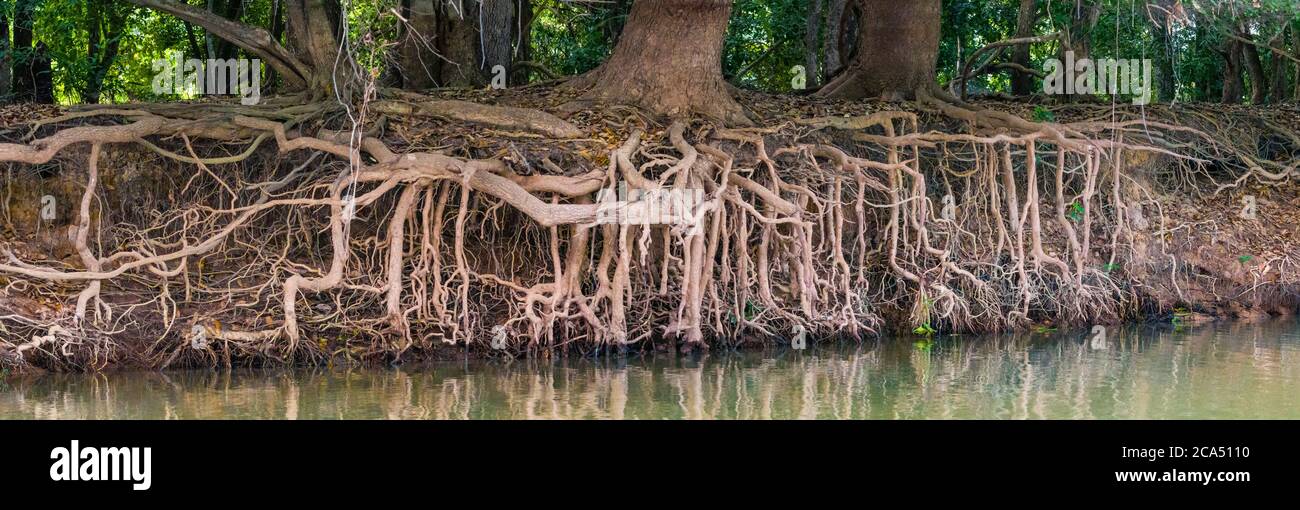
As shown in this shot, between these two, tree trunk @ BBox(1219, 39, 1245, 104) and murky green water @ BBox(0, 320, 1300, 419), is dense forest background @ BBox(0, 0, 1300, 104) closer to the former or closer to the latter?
tree trunk @ BBox(1219, 39, 1245, 104)

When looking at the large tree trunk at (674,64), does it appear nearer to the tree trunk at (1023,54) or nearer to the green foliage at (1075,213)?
the green foliage at (1075,213)

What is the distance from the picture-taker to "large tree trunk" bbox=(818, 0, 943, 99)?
12.1m

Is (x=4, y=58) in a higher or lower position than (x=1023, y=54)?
lower

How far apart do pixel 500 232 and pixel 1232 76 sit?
828 cm

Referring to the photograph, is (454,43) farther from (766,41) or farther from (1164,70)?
(1164,70)

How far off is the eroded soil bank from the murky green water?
339mm

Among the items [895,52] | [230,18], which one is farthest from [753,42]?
[230,18]

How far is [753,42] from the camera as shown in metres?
15.9

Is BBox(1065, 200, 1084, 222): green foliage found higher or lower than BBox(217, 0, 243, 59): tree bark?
lower

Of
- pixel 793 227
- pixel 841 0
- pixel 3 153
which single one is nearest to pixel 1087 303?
pixel 793 227

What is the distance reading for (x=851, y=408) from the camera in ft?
26.2

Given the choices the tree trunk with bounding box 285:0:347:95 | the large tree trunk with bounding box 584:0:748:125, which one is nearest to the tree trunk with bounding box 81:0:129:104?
the tree trunk with bounding box 285:0:347:95

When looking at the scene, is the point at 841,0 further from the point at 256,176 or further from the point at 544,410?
the point at 544,410

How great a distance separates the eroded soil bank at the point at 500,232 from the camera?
9664 mm
